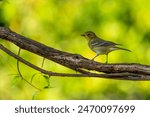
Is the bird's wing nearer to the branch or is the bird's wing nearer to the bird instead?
the bird

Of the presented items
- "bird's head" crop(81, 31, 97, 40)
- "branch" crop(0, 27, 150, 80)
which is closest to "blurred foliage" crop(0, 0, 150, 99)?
"bird's head" crop(81, 31, 97, 40)

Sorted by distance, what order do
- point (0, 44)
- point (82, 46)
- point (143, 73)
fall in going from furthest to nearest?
point (82, 46) < point (0, 44) < point (143, 73)

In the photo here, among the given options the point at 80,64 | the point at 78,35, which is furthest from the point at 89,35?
the point at 80,64

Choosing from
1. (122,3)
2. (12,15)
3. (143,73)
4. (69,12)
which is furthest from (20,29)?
(143,73)

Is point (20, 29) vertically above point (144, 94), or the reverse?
point (20, 29)

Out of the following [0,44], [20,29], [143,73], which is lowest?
[143,73]

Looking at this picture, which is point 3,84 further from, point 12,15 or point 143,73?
point 143,73

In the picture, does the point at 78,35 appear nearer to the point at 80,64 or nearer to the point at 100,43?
the point at 100,43
